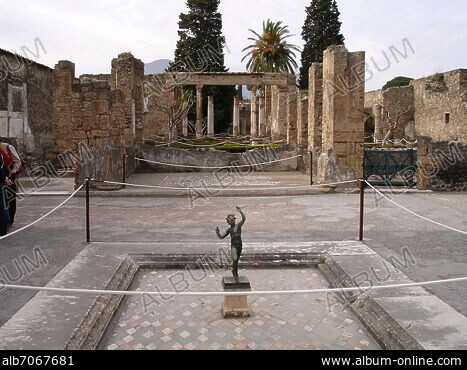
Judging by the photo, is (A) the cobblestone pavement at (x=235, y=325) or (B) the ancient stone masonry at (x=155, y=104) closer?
(A) the cobblestone pavement at (x=235, y=325)

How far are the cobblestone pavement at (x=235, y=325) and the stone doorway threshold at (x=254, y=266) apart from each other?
144 mm

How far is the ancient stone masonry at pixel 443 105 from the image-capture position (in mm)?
27094

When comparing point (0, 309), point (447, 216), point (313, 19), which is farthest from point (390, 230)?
point (313, 19)

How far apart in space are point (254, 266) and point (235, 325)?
5.79 feet

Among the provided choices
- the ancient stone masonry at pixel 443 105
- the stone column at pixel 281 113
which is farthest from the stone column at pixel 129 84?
the ancient stone masonry at pixel 443 105

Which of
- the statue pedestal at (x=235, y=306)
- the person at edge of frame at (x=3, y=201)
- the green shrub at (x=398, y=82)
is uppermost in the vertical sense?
the green shrub at (x=398, y=82)

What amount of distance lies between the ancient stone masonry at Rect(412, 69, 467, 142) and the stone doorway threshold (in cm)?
2177

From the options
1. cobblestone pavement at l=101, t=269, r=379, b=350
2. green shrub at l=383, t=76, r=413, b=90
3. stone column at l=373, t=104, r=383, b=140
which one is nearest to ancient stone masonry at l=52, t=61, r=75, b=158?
Answer: cobblestone pavement at l=101, t=269, r=379, b=350

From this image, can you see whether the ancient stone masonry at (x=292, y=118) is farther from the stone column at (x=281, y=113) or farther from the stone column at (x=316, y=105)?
the stone column at (x=281, y=113)

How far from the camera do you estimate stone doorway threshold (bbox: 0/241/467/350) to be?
401 centimetres

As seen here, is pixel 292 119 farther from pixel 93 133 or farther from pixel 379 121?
pixel 379 121

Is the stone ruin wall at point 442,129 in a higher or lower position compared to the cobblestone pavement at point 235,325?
higher

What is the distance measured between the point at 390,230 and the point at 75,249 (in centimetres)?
472
